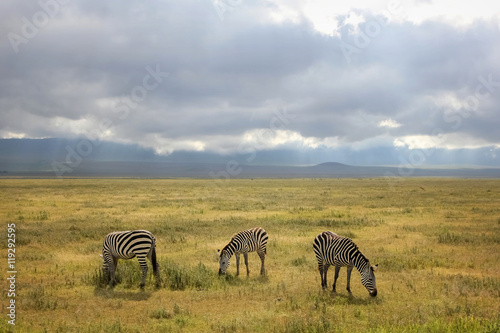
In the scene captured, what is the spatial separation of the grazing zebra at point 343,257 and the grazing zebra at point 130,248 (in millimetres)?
5653

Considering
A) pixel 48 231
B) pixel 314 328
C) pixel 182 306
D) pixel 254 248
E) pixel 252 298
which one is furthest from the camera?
pixel 48 231

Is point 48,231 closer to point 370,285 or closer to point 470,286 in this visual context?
point 370,285

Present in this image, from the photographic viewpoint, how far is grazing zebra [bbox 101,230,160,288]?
1280 centimetres

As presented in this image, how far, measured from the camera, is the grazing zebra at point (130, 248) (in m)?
12.8

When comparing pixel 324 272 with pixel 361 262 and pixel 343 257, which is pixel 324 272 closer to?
pixel 343 257

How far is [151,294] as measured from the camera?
12.4 metres

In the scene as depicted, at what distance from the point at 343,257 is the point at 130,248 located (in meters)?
6.97

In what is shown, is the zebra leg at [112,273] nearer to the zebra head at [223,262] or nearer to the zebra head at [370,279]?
the zebra head at [223,262]

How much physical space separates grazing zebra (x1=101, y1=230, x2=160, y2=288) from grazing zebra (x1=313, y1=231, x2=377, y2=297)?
5653 mm

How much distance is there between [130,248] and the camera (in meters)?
12.8

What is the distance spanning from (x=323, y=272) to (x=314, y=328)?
435 centimetres

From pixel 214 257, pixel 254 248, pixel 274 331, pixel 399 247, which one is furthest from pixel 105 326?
pixel 399 247

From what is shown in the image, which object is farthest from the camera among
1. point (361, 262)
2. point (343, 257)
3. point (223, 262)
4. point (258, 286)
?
point (223, 262)

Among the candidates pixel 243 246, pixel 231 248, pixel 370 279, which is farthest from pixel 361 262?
pixel 231 248
